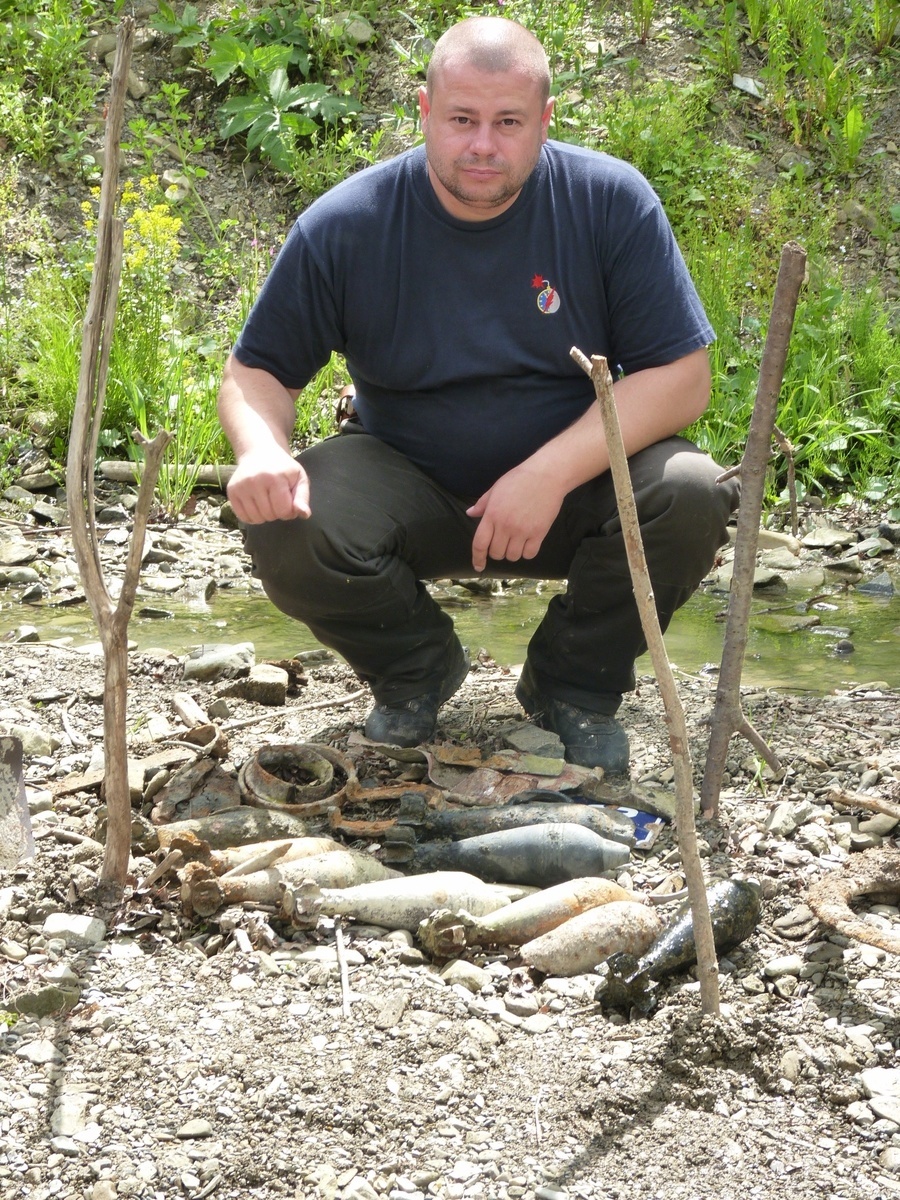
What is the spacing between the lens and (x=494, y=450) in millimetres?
3090

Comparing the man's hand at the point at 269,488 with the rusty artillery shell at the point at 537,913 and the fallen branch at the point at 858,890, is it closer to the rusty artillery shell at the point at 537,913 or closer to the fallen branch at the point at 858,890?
the rusty artillery shell at the point at 537,913

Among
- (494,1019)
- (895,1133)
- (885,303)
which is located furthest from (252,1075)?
(885,303)

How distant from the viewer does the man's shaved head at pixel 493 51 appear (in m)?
2.83

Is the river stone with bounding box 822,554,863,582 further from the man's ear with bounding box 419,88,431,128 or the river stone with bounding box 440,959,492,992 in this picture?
the river stone with bounding box 440,959,492,992

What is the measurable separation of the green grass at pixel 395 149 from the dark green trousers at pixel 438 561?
2889 millimetres

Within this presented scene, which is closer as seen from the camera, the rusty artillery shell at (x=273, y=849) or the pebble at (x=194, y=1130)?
the pebble at (x=194, y=1130)

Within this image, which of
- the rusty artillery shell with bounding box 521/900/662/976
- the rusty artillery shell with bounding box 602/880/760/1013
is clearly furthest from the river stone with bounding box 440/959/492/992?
the rusty artillery shell with bounding box 602/880/760/1013

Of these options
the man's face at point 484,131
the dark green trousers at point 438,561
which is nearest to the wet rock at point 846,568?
the dark green trousers at point 438,561

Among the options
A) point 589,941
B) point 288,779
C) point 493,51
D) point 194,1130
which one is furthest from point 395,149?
point 194,1130

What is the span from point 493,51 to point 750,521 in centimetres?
Result: 121

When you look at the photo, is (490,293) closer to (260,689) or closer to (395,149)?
(260,689)

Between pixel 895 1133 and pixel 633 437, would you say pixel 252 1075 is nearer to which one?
pixel 895 1133

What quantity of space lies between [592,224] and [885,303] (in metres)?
4.59

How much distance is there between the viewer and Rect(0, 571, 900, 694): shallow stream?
418 cm
